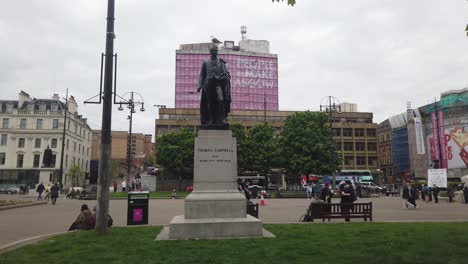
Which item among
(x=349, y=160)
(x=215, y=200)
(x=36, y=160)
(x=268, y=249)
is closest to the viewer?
(x=268, y=249)

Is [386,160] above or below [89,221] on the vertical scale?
above

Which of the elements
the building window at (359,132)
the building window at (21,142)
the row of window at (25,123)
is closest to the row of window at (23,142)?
the building window at (21,142)

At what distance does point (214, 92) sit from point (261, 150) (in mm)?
46186

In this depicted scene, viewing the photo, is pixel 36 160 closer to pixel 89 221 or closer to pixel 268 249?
pixel 89 221

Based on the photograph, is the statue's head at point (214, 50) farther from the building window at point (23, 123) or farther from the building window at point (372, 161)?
the building window at point (372, 161)

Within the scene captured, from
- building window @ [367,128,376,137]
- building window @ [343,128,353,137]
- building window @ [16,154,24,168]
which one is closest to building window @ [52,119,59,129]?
building window @ [16,154,24,168]

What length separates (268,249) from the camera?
742 centimetres

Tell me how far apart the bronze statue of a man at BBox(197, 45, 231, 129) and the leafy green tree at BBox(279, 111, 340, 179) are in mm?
39358

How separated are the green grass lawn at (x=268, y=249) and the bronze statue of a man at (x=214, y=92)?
3.68 metres

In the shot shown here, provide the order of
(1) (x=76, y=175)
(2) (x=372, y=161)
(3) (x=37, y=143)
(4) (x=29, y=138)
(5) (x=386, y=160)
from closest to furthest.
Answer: (1) (x=76, y=175) → (4) (x=29, y=138) → (3) (x=37, y=143) → (2) (x=372, y=161) → (5) (x=386, y=160)

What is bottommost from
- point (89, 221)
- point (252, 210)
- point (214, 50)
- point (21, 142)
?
point (89, 221)

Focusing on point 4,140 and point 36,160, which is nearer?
point 4,140

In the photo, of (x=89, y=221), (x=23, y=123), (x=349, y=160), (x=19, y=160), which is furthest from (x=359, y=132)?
(x=89, y=221)

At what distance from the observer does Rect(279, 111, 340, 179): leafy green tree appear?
49594mm
